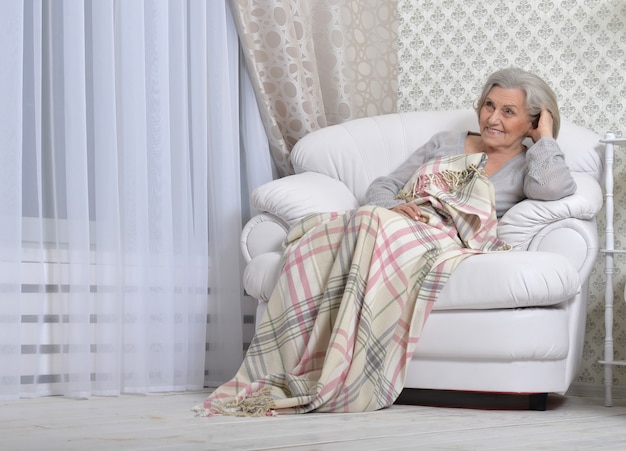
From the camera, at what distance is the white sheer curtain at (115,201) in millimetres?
2645

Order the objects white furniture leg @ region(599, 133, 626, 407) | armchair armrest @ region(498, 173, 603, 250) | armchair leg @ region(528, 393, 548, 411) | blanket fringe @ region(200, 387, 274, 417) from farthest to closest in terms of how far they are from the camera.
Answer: white furniture leg @ region(599, 133, 626, 407) < armchair armrest @ region(498, 173, 603, 250) < armchair leg @ region(528, 393, 548, 411) < blanket fringe @ region(200, 387, 274, 417)

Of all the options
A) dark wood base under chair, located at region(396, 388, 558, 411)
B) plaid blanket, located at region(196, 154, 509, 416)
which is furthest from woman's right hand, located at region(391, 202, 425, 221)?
dark wood base under chair, located at region(396, 388, 558, 411)

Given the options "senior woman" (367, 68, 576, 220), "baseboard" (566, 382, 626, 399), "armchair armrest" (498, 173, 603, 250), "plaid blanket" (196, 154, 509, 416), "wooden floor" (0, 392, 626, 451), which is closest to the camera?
"wooden floor" (0, 392, 626, 451)

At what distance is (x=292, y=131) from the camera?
365 centimetres

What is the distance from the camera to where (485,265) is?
8.29 ft

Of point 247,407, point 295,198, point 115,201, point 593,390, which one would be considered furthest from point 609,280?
point 115,201

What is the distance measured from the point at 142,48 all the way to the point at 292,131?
2.87 feet

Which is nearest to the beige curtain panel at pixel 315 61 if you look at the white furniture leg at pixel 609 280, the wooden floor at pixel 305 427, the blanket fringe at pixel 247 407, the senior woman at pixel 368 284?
the senior woman at pixel 368 284

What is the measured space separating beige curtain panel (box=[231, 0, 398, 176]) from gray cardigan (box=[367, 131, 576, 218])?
0.55 meters

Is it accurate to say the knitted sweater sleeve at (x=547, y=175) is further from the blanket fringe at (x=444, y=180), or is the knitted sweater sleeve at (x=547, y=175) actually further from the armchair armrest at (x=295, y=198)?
the armchair armrest at (x=295, y=198)

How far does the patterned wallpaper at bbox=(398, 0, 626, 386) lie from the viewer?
3.41m

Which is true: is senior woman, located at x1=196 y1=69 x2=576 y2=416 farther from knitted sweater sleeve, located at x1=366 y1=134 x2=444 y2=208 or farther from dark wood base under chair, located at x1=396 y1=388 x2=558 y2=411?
dark wood base under chair, located at x1=396 y1=388 x2=558 y2=411

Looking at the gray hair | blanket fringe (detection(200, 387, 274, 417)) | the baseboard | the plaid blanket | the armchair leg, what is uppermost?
the gray hair

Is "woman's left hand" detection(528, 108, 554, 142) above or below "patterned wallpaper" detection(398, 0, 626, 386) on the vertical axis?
below
